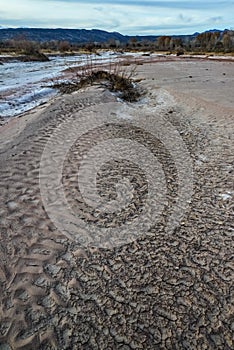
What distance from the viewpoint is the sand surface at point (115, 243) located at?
2.40 m

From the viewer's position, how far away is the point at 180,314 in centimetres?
252

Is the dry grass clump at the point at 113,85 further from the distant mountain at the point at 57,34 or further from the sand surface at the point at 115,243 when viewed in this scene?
the distant mountain at the point at 57,34

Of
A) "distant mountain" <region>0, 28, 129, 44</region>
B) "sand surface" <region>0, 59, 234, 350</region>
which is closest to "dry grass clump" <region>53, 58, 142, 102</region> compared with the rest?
"sand surface" <region>0, 59, 234, 350</region>

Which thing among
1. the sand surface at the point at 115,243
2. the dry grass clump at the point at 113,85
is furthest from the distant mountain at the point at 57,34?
the sand surface at the point at 115,243

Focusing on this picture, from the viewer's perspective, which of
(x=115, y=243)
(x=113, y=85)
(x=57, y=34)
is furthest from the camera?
(x=57, y=34)

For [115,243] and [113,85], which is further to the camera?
[113,85]

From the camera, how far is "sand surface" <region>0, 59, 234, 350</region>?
7.89 feet

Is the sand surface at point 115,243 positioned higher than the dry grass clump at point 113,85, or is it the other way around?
the sand surface at point 115,243

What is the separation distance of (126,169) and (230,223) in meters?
1.88

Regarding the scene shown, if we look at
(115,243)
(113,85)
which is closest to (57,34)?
(113,85)

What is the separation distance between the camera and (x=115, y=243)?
3.29 m

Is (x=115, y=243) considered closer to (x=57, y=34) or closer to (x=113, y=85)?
(x=113, y=85)

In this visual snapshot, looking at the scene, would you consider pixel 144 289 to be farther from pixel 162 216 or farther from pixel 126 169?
pixel 126 169

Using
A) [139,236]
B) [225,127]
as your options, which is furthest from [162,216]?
[225,127]
